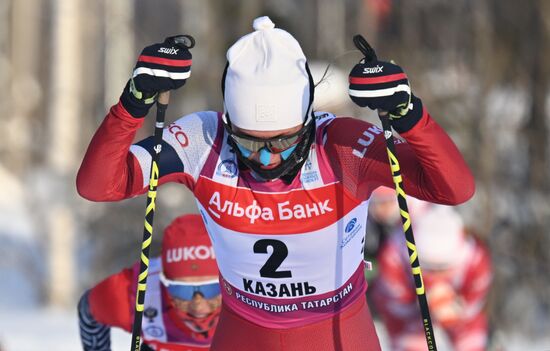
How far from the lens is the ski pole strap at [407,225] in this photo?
11.2ft

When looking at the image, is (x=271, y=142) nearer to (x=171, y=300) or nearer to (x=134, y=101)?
(x=134, y=101)

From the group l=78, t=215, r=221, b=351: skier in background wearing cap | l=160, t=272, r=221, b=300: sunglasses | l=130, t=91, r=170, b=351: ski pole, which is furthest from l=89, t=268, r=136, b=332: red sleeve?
l=130, t=91, r=170, b=351: ski pole

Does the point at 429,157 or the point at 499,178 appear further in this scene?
the point at 499,178

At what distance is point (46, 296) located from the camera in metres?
13.1

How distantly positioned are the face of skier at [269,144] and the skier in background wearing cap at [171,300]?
1.35 meters

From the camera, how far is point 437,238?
702 centimetres

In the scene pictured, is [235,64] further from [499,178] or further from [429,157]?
[499,178]

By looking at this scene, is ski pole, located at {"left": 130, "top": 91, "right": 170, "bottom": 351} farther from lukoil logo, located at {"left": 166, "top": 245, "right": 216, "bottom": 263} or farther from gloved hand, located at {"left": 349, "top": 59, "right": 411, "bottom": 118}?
lukoil logo, located at {"left": 166, "top": 245, "right": 216, "bottom": 263}

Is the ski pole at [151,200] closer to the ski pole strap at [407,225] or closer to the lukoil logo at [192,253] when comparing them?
the ski pole strap at [407,225]

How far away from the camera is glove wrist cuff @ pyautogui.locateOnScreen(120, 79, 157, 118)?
3363 mm

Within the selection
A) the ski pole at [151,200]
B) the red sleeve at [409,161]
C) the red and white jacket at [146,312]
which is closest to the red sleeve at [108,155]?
the ski pole at [151,200]

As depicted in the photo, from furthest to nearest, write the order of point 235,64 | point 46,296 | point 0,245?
point 0,245 < point 46,296 < point 235,64

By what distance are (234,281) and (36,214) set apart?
11.0m

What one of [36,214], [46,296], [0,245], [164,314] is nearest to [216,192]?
[164,314]
